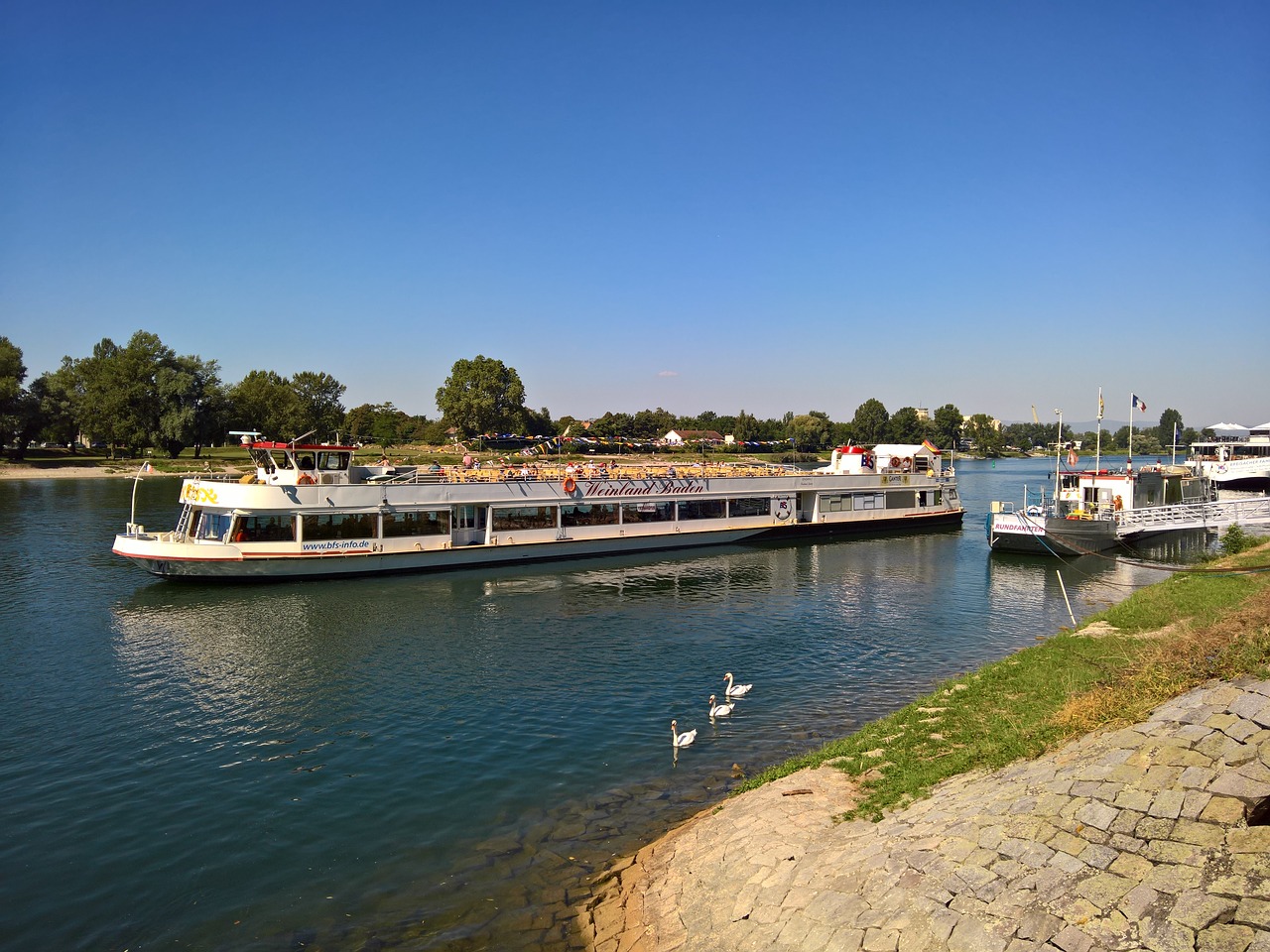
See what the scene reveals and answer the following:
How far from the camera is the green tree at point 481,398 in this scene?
135 metres

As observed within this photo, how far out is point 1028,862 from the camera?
28.6 ft

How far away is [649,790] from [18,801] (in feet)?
44.1

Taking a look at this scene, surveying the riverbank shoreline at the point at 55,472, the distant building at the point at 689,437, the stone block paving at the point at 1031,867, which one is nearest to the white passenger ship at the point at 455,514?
the stone block paving at the point at 1031,867

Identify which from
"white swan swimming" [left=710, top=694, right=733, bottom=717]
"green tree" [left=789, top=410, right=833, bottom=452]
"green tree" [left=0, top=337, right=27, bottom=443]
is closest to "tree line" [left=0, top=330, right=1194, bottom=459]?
"green tree" [left=0, top=337, right=27, bottom=443]

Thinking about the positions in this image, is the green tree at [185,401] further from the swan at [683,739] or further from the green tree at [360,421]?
the swan at [683,739]

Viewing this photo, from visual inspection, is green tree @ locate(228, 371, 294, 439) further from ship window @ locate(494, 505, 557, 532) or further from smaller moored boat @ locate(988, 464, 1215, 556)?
smaller moored boat @ locate(988, 464, 1215, 556)

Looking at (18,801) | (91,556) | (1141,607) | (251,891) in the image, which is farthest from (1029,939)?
(91,556)

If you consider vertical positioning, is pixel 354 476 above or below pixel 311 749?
above

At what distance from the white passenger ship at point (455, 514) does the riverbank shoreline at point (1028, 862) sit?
31.5 metres

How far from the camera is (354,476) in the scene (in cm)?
4275

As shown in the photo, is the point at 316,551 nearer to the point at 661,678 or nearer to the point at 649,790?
the point at 661,678

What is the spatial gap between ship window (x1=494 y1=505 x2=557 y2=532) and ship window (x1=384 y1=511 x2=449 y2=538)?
10.4ft

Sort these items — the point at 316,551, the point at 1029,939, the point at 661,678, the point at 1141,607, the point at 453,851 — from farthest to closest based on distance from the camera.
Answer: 1. the point at 316,551
2. the point at 1141,607
3. the point at 661,678
4. the point at 453,851
5. the point at 1029,939

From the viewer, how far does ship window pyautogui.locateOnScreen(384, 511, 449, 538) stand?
4172cm
